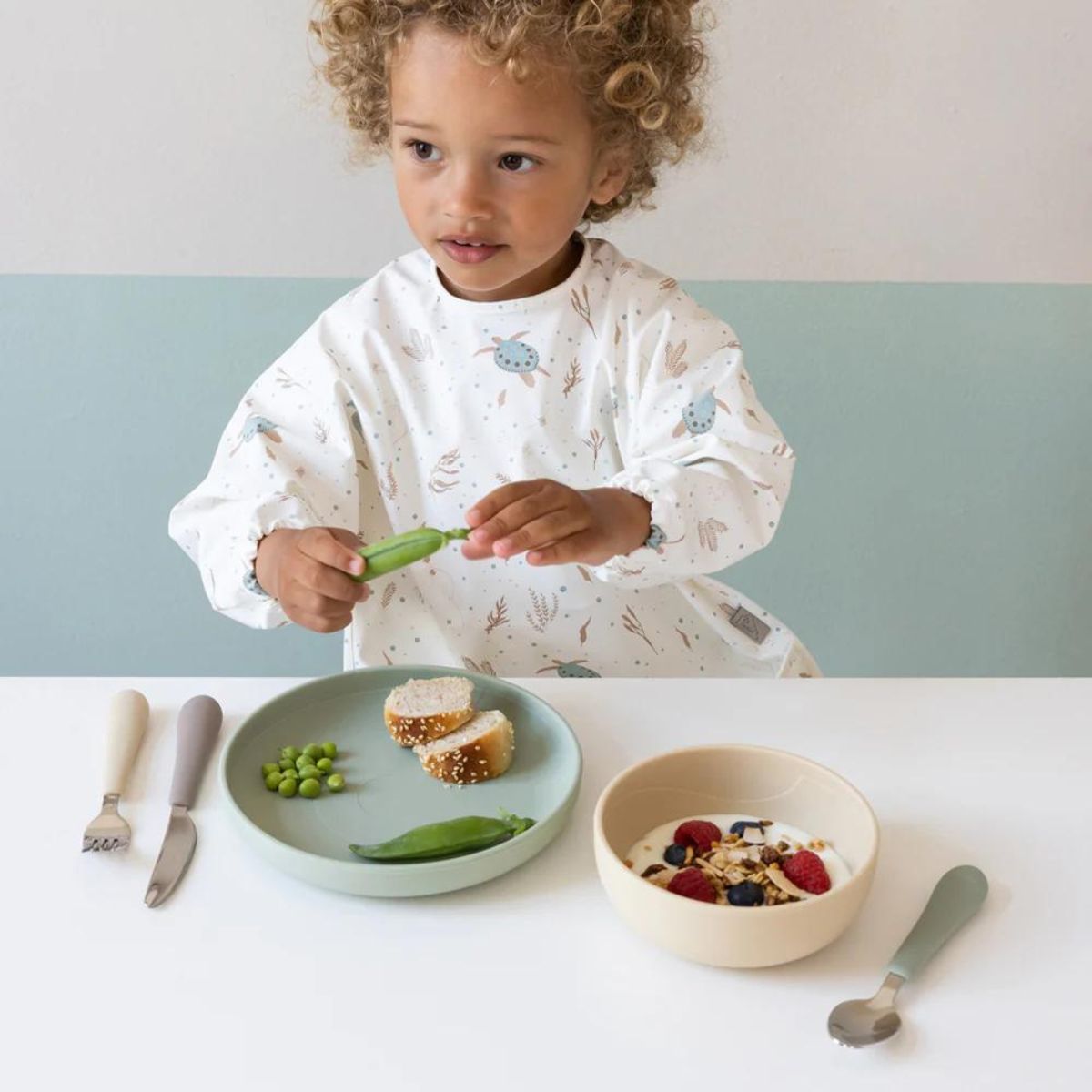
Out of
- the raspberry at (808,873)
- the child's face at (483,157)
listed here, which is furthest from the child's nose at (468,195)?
the raspberry at (808,873)

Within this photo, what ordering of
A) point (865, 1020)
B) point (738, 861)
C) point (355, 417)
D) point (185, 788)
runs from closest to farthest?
point (865, 1020)
point (738, 861)
point (185, 788)
point (355, 417)

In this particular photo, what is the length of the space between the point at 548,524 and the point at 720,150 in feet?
3.49

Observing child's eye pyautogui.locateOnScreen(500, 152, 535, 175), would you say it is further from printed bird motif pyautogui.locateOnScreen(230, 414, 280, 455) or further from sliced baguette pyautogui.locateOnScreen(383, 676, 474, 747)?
sliced baguette pyautogui.locateOnScreen(383, 676, 474, 747)

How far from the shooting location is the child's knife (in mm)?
896

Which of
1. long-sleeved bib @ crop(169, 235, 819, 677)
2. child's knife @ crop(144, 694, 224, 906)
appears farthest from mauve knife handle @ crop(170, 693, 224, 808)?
long-sleeved bib @ crop(169, 235, 819, 677)

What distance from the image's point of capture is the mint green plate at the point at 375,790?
87 cm

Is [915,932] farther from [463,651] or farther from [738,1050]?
[463,651]

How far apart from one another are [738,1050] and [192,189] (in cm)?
157

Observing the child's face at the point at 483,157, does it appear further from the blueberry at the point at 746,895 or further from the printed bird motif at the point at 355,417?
the blueberry at the point at 746,895

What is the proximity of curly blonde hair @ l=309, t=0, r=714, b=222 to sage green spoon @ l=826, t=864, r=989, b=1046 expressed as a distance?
754 millimetres

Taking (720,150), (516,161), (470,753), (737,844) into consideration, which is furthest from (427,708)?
(720,150)

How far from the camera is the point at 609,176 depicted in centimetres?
139

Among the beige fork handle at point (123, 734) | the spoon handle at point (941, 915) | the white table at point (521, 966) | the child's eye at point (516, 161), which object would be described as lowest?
the beige fork handle at point (123, 734)

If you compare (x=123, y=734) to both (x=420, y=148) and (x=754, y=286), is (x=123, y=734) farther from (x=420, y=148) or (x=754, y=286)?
(x=754, y=286)
